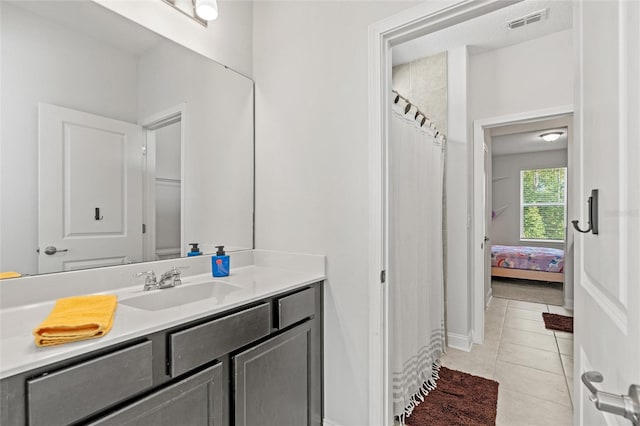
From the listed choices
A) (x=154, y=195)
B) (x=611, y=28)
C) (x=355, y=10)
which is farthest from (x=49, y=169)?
(x=611, y=28)

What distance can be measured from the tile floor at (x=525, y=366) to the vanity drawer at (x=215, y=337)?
62.1 inches

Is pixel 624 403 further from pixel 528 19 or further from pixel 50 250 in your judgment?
pixel 528 19

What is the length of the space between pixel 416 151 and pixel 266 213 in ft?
3.76

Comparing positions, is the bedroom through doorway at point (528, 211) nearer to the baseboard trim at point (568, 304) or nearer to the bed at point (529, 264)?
the bed at point (529, 264)

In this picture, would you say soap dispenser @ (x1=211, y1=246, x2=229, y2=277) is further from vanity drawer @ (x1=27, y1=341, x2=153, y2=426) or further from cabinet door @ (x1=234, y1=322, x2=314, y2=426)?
vanity drawer @ (x1=27, y1=341, x2=153, y2=426)

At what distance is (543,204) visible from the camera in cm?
648

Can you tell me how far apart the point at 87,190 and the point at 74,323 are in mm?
706

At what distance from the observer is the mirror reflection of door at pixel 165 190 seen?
1.59 meters

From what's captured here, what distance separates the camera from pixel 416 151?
2207mm

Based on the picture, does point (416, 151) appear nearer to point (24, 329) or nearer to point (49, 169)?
point (49, 169)

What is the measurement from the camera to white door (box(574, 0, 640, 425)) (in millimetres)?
478

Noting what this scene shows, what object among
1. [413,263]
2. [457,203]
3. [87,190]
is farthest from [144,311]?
[457,203]

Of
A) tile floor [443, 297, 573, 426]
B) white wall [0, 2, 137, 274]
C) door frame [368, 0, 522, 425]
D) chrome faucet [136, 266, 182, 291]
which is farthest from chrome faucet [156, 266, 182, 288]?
tile floor [443, 297, 573, 426]

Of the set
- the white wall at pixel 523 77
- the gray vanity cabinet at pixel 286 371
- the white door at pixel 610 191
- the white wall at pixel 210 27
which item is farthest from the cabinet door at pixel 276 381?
the white wall at pixel 523 77
